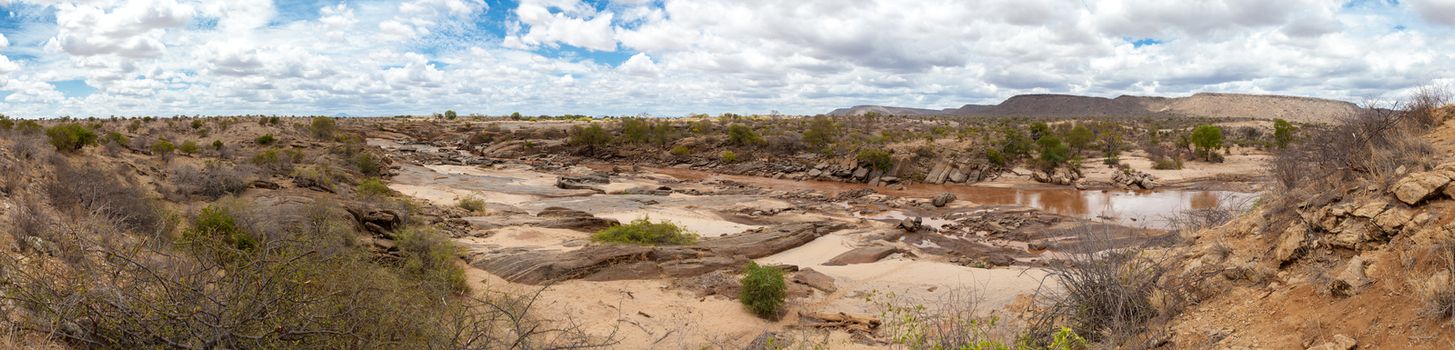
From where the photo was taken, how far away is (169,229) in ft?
37.0

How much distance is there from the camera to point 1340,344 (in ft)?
17.1

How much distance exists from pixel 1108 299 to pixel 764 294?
5.42 meters

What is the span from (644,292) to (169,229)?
782 centimetres

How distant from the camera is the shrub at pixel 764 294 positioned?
11461mm

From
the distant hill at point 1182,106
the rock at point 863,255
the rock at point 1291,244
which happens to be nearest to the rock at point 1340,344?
the rock at point 1291,244

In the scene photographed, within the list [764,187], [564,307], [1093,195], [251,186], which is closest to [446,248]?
[564,307]

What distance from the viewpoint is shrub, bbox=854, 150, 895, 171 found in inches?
1524

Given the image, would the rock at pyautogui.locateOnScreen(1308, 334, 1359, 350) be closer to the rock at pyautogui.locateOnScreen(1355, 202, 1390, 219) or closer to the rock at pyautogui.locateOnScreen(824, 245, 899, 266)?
the rock at pyautogui.locateOnScreen(1355, 202, 1390, 219)

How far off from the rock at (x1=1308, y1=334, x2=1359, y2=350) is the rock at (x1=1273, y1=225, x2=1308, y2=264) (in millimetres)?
2128

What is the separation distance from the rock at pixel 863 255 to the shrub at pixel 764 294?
5081 millimetres

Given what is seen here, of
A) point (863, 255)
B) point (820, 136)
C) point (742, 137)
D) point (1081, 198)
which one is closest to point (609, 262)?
point (863, 255)

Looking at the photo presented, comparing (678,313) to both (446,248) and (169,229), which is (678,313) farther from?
(169,229)

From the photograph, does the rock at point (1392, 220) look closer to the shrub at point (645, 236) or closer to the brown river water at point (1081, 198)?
the shrub at point (645, 236)

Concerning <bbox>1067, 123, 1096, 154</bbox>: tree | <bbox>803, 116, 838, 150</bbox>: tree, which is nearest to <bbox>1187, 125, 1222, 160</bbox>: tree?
<bbox>1067, 123, 1096, 154</bbox>: tree
